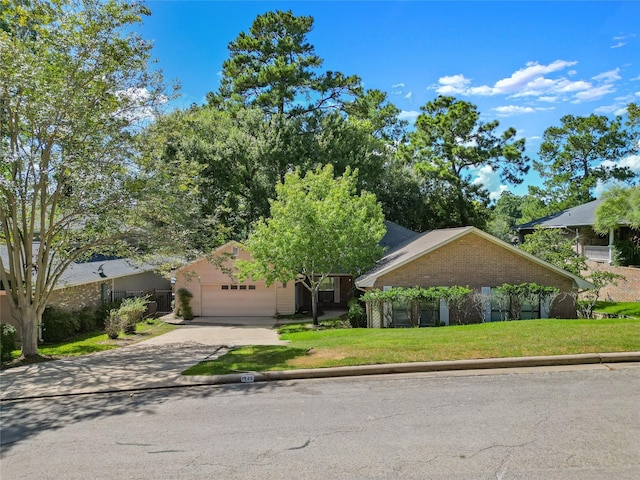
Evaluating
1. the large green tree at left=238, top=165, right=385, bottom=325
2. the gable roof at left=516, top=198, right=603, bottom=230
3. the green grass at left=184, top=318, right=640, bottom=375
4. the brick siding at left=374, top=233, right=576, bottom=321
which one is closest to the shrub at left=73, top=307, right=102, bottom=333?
the large green tree at left=238, top=165, right=385, bottom=325

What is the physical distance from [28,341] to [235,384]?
7865 mm

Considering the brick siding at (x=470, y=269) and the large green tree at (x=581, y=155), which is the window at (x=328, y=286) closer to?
the brick siding at (x=470, y=269)

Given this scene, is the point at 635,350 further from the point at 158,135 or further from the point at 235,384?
the point at 158,135

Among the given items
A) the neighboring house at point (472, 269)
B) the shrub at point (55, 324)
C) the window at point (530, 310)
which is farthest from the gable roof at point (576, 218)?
the shrub at point (55, 324)

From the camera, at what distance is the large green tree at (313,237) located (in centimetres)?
2027

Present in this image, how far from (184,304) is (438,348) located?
59.2ft

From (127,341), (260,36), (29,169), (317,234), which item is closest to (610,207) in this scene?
(317,234)

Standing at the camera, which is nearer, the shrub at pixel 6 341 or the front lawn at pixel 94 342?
the shrub at pixel 6 341

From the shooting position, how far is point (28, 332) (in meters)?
13.2

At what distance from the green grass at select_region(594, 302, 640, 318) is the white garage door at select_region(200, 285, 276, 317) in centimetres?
1596

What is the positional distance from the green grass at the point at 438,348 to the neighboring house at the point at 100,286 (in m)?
8.07

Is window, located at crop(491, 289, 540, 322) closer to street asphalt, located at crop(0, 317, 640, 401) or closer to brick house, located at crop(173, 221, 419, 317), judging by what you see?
street asphalt, located at crop(0, 317, 640, 401)

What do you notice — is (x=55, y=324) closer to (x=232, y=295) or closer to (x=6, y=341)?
(x=6, y=341)

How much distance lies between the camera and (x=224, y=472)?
16.6 feet
